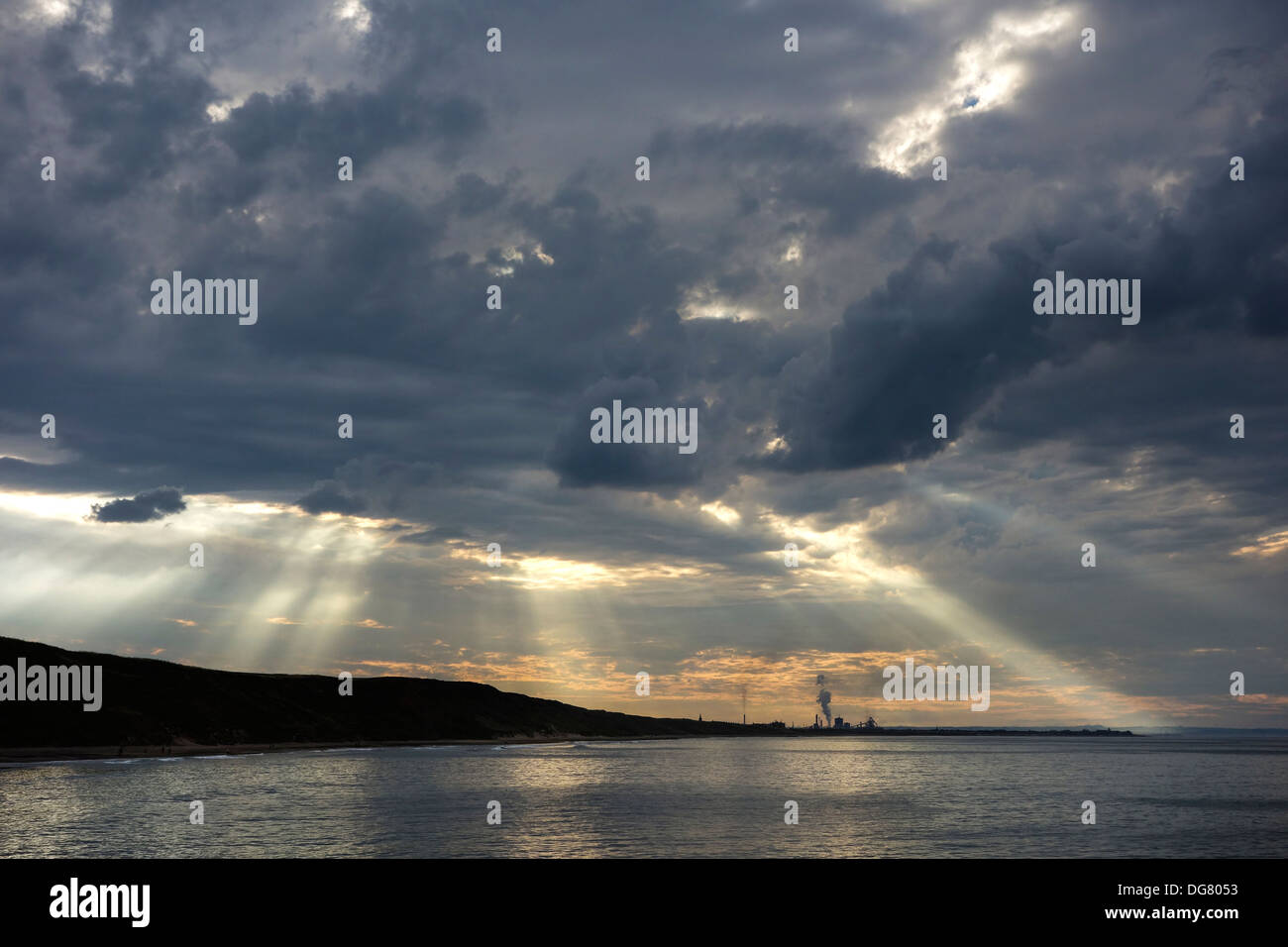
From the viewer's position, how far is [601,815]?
80.2 meters

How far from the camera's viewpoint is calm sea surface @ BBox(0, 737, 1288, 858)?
198 ft

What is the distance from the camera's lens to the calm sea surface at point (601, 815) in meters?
60.2

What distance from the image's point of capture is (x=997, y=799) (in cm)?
10400
